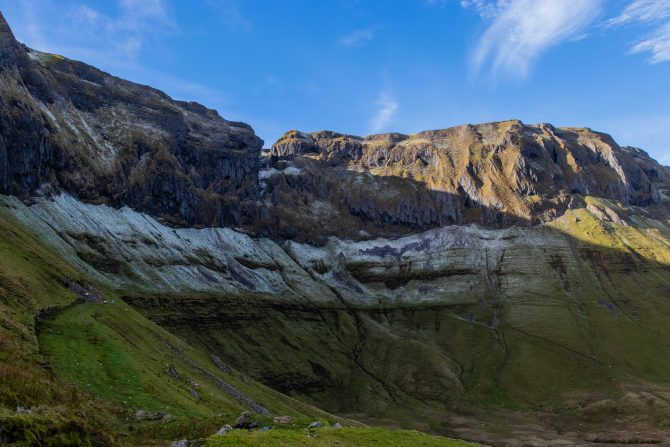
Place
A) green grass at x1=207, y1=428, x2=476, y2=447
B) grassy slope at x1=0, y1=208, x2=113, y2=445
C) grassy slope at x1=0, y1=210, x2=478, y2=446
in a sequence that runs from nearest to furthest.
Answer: grassy slope at x1=0, y1=208, x2=113, y2=445
grassy slope at x1=0, y1=210, x2=478, y2=446
green grass at x1=207, y1=428, x2=476, y2=447

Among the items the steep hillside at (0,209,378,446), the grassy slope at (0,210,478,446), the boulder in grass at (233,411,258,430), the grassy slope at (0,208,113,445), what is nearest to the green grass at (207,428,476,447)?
the grassy slope at (0,210,478,446)

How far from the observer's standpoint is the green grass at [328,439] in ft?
97.6

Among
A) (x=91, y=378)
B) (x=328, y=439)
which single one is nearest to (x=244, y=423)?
(x=328, y=439)

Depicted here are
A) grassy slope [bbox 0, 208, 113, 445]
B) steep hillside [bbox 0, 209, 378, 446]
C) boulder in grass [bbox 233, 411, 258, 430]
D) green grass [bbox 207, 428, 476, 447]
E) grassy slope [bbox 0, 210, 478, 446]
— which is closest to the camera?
grassy slope [bbox 0, 208, 113, 445]

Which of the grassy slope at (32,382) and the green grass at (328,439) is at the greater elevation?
the grassy slope at (32,382)

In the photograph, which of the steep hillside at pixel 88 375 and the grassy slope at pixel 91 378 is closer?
the grassy slope at pixel 91 378

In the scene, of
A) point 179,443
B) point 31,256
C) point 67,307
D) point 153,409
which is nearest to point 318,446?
point 179,443

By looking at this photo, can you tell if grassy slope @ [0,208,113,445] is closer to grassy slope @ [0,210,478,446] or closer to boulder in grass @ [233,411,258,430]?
grassy slope @ [0,210,478,446]

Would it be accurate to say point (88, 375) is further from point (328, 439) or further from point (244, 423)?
point (328, 439)

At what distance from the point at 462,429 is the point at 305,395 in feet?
178

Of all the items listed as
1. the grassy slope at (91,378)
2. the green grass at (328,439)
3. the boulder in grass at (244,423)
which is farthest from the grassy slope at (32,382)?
the boulder in grass at (244,423)

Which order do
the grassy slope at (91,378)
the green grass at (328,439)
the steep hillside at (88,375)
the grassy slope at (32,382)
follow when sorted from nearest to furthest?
the grassy slope at (32,382)
the grassy slope at (91,378)
the steep hillside at (88,375)
the green grass at (328,439)

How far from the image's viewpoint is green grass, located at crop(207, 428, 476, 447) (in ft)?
97.6

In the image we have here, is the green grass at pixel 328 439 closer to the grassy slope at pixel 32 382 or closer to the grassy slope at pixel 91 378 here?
the grassy slope at pixel 91 378
